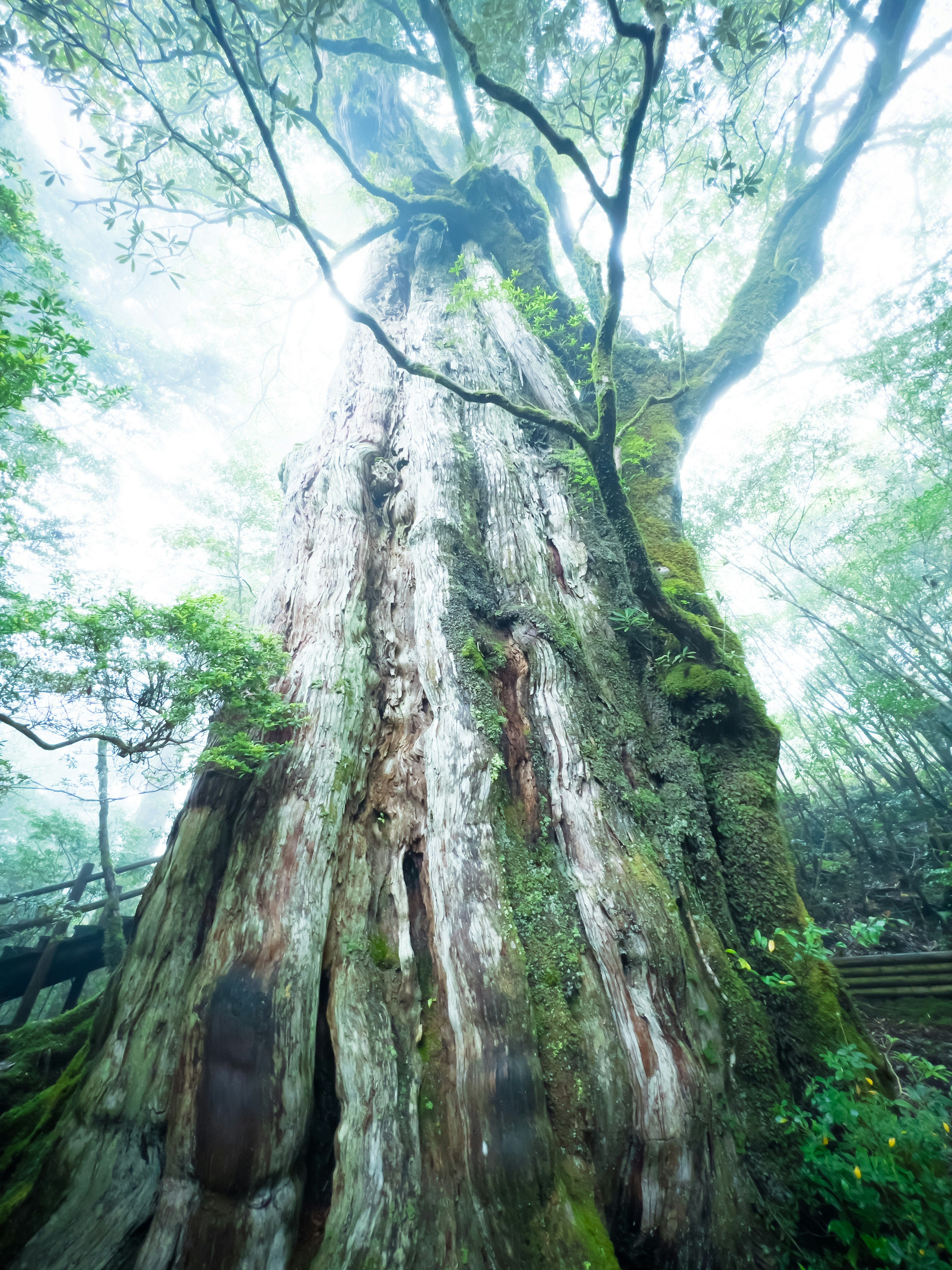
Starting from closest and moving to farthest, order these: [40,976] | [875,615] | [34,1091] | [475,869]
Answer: [475,869] → [34,1091] → [40,976] → [875,615]

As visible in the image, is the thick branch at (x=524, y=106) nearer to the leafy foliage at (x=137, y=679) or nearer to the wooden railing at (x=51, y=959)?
the leafy foliage at (x=137, y=679)

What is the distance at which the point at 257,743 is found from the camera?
115 inches

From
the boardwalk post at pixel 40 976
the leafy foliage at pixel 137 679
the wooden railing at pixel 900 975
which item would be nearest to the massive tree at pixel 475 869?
the leafy foliage at pixel 137 679

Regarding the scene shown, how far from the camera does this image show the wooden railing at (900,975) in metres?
3.53

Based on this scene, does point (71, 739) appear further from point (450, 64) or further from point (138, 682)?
point (450, 64)

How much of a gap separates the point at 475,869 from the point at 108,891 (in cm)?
535

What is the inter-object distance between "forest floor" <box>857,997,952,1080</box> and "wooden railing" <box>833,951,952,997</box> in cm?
5

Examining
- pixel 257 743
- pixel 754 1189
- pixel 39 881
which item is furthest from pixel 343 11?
pixel 39 881

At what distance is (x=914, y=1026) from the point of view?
3.33 metres

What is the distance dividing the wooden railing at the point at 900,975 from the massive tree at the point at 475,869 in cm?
200

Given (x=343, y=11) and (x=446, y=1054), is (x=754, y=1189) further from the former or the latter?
(x=343, y=11)

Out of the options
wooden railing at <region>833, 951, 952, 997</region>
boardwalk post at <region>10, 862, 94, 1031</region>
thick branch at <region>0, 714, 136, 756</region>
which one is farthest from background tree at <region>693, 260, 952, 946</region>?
boardwalk post at <region>10, 862, 94, 1031</region>

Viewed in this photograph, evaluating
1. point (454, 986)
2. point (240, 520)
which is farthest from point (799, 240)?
point (240, 520)

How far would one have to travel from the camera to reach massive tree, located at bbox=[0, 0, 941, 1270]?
191cm
